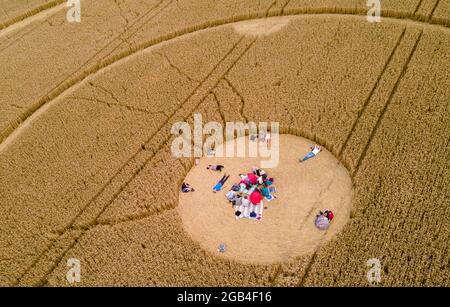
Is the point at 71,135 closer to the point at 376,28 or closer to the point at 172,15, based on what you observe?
the point at 172,15

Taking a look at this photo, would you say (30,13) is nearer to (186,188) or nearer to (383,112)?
(186,188)

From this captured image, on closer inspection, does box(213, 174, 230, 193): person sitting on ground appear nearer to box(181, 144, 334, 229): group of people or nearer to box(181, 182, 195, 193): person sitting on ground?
box(181, 144, 334, 229): group of people

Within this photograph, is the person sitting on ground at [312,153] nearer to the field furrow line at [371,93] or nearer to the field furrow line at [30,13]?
the field furrow line at [371,93]

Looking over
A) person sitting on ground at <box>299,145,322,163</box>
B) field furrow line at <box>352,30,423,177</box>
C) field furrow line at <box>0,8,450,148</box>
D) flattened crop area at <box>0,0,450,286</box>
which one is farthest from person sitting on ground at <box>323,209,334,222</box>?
field furrow line at <box>0,8,450,148</box>

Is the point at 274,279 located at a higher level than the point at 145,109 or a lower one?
lower

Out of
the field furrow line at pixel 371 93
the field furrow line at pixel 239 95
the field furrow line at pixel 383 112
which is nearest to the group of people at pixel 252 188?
the field furrow line at pixel 371 93
